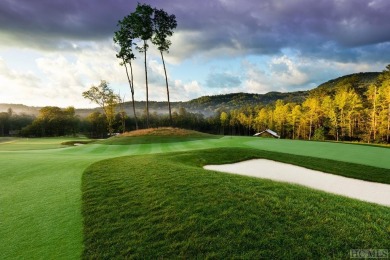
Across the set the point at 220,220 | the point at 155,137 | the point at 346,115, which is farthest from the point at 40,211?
the point at 346,115

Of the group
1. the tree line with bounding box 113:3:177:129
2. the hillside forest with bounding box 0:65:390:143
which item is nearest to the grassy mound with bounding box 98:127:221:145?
the tree line with bounding box 113:3:177:129

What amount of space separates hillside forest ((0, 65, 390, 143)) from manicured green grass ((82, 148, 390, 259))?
187 ft

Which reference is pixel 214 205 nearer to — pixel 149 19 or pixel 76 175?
pixel 76 175

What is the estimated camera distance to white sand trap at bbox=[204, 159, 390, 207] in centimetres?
1247

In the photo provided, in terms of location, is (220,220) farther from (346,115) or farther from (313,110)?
(313,110)

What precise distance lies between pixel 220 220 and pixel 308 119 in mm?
74662

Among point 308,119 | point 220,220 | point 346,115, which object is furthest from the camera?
point 308,119

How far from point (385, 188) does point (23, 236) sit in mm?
15825

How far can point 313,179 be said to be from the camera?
14664 mm

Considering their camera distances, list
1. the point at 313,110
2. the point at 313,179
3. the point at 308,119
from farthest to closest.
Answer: the point at 308,119 → the point at 313,110 → the point at 313,179

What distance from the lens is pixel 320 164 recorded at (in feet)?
57.2

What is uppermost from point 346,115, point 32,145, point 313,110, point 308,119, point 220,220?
point 313,110

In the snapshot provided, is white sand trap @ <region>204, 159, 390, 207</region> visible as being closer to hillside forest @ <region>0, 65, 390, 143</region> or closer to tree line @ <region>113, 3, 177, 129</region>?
tree line @ <region>113, 3, 177, 129</region>

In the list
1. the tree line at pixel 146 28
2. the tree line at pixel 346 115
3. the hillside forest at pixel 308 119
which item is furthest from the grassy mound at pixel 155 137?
the tree line at pixel 346 115
